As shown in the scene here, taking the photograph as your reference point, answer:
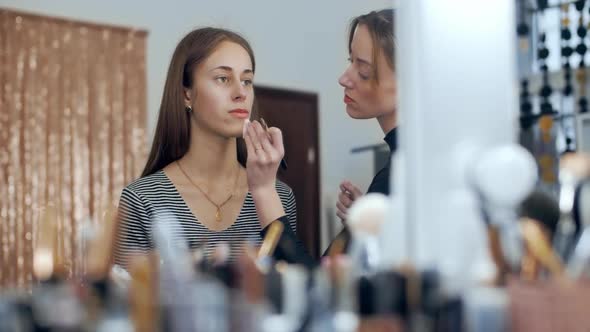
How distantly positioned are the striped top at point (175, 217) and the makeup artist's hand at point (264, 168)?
0.11 feet

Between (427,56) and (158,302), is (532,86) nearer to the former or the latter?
(427,56)

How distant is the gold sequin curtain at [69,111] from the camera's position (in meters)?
0.90

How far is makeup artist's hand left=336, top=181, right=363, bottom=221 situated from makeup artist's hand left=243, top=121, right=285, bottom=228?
66mm

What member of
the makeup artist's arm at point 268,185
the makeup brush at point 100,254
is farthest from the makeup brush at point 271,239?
the makeup brush at point 100,254

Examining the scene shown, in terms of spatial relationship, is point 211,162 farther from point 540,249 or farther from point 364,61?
point 540,249

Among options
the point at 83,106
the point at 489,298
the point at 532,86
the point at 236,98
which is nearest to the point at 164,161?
the point at 236,98

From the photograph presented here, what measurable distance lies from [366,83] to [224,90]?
143mm

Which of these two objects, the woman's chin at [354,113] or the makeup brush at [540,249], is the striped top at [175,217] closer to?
the woman's chin at [354,113]

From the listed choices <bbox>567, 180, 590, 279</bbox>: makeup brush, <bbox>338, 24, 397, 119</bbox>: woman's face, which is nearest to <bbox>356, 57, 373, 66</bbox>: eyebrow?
<bbox>338, 24, 397, 119</bbox>: woman's face

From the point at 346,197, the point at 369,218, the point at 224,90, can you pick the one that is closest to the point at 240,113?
the point at 224,90

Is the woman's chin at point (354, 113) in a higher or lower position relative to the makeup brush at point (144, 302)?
higher

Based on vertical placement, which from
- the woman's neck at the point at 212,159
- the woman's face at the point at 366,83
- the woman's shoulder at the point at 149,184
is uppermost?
the woman's face at the point at 366,83

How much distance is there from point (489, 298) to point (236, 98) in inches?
15.6

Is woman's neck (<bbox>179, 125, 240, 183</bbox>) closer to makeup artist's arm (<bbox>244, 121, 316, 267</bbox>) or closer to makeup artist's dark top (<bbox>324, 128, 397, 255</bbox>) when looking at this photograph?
makeup artist's arm (<bbox>244, 121, 316, 267</bbox>)
